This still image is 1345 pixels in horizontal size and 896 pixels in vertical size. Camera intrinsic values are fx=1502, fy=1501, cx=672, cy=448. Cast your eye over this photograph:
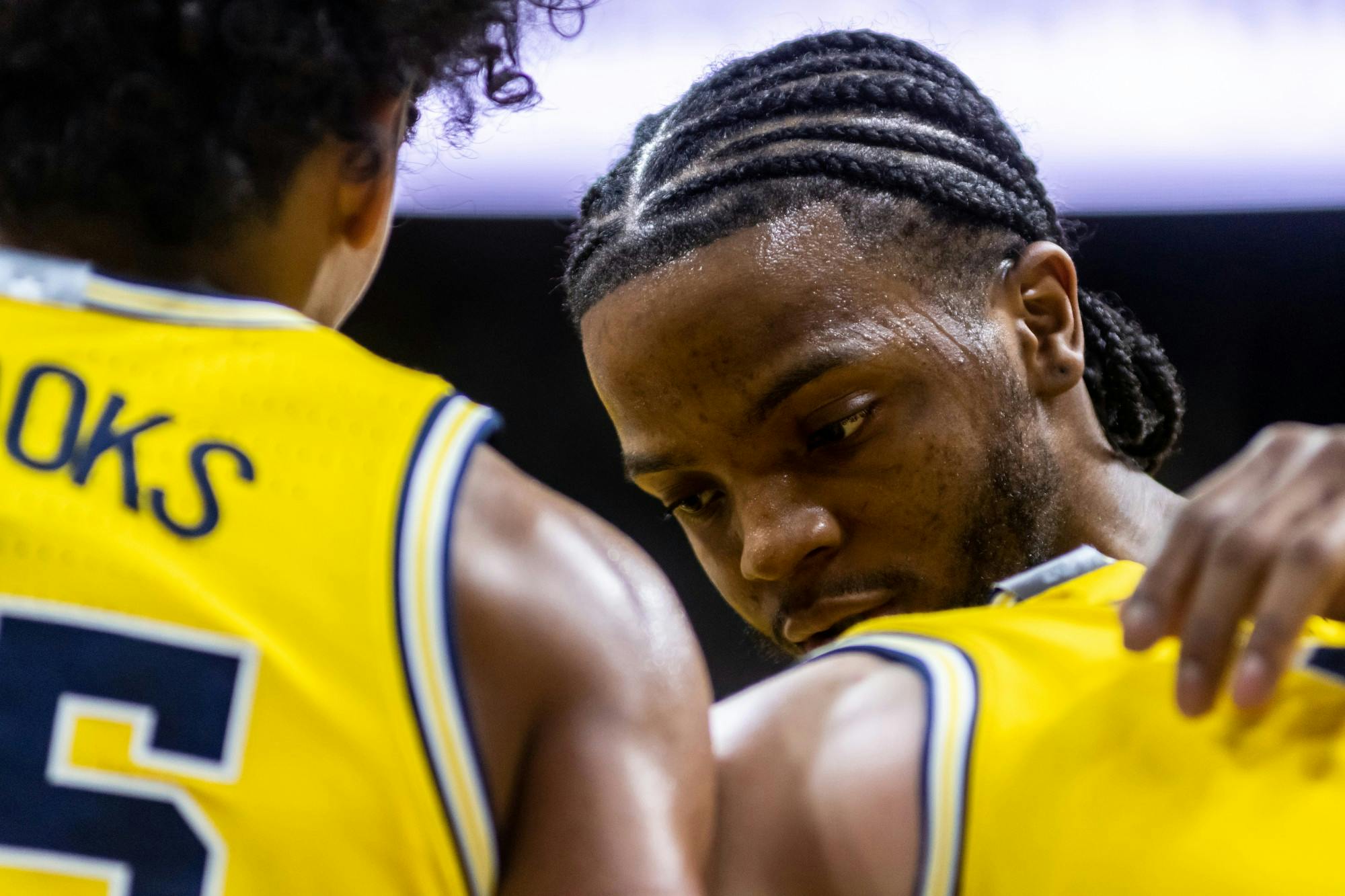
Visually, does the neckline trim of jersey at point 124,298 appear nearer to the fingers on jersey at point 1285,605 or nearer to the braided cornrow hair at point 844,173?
the fingers on jersey at point 1285,605

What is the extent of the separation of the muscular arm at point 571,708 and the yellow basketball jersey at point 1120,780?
0.20m

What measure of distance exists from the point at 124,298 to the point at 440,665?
322mm

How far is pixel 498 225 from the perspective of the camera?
4555mm

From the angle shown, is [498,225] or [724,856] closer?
[724,856]

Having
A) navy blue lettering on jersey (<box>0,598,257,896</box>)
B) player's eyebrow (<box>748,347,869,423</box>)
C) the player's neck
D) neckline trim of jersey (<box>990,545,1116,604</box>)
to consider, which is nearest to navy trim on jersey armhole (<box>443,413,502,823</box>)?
navy blue lettering on jersey (<box>0,598,257,896</box>)

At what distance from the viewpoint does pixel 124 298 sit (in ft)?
3.14

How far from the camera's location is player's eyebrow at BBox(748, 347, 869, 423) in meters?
1.56

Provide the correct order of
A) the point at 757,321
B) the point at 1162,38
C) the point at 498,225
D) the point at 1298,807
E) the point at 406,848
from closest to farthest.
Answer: the point at 406,848
the point at 1298,807
the point at 757,321
the point at 1162,38
the point at 498,225

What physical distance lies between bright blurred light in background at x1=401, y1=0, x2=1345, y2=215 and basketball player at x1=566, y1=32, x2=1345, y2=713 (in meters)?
1.77

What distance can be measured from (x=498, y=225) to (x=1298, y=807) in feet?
12.5

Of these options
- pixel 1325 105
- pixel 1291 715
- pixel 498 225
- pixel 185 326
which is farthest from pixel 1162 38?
pixel 185 326

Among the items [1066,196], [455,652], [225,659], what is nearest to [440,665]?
[455,652]

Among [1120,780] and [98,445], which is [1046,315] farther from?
[98,445]

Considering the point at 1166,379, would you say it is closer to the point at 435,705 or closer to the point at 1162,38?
the point at 435,705
